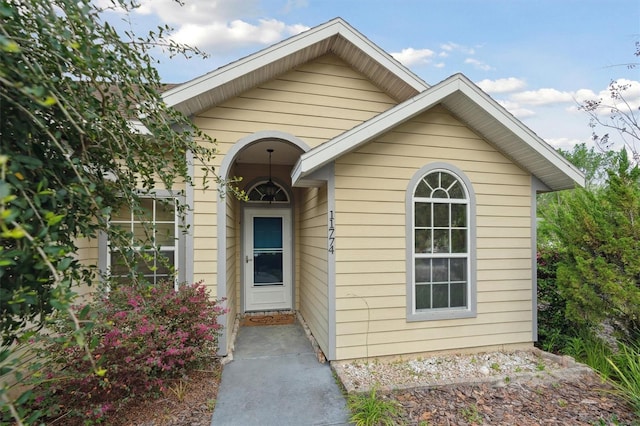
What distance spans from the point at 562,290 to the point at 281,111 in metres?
4.87

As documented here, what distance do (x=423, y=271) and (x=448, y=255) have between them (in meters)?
0.45

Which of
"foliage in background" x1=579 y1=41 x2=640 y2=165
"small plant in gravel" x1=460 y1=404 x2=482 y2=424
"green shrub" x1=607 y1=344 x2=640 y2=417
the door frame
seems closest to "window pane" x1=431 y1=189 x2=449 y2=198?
"small plant in gravel" x1=460 y1=404 x2=482 y2=424

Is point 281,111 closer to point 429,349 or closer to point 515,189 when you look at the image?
point 515,189

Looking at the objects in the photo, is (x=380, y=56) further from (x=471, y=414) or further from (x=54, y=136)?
(x=471, y=414)

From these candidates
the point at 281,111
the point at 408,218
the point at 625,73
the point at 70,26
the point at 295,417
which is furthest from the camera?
the point at 625,73

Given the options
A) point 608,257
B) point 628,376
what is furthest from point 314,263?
point 628,376

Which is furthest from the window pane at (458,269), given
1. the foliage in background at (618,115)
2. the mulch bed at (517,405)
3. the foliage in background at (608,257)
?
the foliage in background at (618,115)

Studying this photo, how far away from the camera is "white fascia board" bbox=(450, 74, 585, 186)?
3988mm

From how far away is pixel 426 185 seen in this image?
4.40m

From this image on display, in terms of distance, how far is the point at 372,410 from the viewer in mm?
2922

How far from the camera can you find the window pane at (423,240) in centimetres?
435

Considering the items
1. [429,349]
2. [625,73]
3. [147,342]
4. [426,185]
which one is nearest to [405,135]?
[426,185]

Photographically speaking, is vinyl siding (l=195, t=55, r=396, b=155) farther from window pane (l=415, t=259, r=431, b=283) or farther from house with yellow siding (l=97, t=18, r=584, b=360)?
window pane (l=415, t=259, r=431, b=283)

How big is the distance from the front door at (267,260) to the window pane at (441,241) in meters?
3.27
